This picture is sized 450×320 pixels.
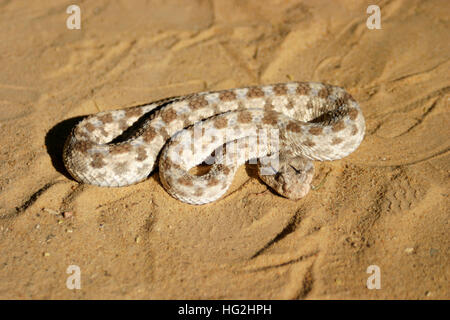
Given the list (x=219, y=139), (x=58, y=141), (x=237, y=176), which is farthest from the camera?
(x=58, y=141)

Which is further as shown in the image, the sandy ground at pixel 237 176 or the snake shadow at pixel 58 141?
the snake shadow at pixel 58 141

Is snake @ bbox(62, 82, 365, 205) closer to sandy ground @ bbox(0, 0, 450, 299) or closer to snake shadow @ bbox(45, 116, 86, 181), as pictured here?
sandy ground @ bbox(0, 0, 450, 299)

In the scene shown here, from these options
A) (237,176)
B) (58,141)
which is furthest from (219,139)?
(58,141)

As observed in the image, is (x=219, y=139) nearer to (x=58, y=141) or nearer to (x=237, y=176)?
(x=237, y=176)

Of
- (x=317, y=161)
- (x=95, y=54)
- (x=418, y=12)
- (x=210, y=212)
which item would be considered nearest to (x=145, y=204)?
(x=210, y=212)

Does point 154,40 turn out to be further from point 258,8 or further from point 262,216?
point 262,216

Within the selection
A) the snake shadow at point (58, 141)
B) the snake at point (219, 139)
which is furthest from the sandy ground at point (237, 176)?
the snake at point (219, 139)

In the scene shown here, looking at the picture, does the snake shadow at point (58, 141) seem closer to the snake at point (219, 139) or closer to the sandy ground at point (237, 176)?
the sandy ground at point (237, 176)
